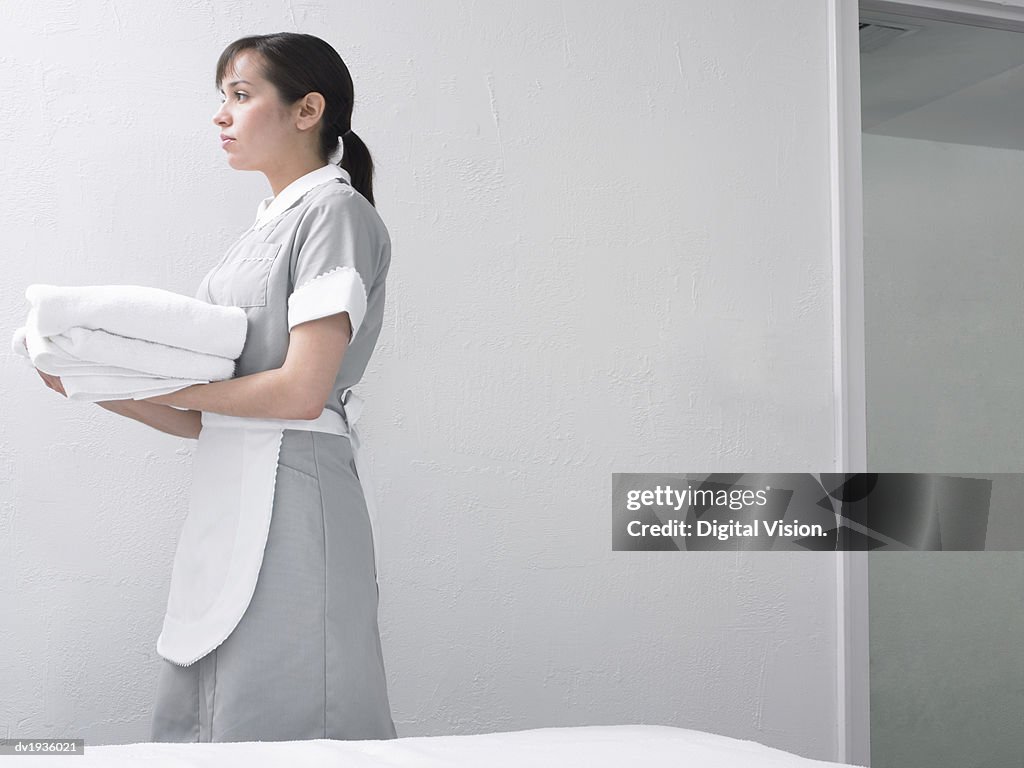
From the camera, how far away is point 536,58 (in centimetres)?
211

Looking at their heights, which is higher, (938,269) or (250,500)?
(938,269)

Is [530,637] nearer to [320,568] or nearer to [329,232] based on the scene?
[320,568]

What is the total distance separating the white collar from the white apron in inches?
10.9

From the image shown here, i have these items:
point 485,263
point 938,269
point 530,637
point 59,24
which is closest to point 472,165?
point 485,263

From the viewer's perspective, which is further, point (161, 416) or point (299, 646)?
point (161, 416)

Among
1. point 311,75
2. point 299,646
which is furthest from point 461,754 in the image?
point 311,75

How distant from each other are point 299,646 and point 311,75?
737 mm

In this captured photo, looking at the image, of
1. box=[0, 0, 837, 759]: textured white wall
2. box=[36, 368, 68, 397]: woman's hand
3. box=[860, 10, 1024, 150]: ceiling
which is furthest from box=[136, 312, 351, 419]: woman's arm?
box=[860, 10, 1024, 150]: ceiling

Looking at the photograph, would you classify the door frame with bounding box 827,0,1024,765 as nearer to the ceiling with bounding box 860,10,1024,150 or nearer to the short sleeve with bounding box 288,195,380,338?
the ceiling with bounding box 860,10,1024,150

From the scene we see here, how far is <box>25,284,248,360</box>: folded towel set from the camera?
48.0 inches

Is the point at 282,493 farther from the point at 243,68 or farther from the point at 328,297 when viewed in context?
the point at 243,68

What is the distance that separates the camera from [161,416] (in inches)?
56.8

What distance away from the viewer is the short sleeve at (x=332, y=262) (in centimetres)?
129

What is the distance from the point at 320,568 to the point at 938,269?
1.72 m
